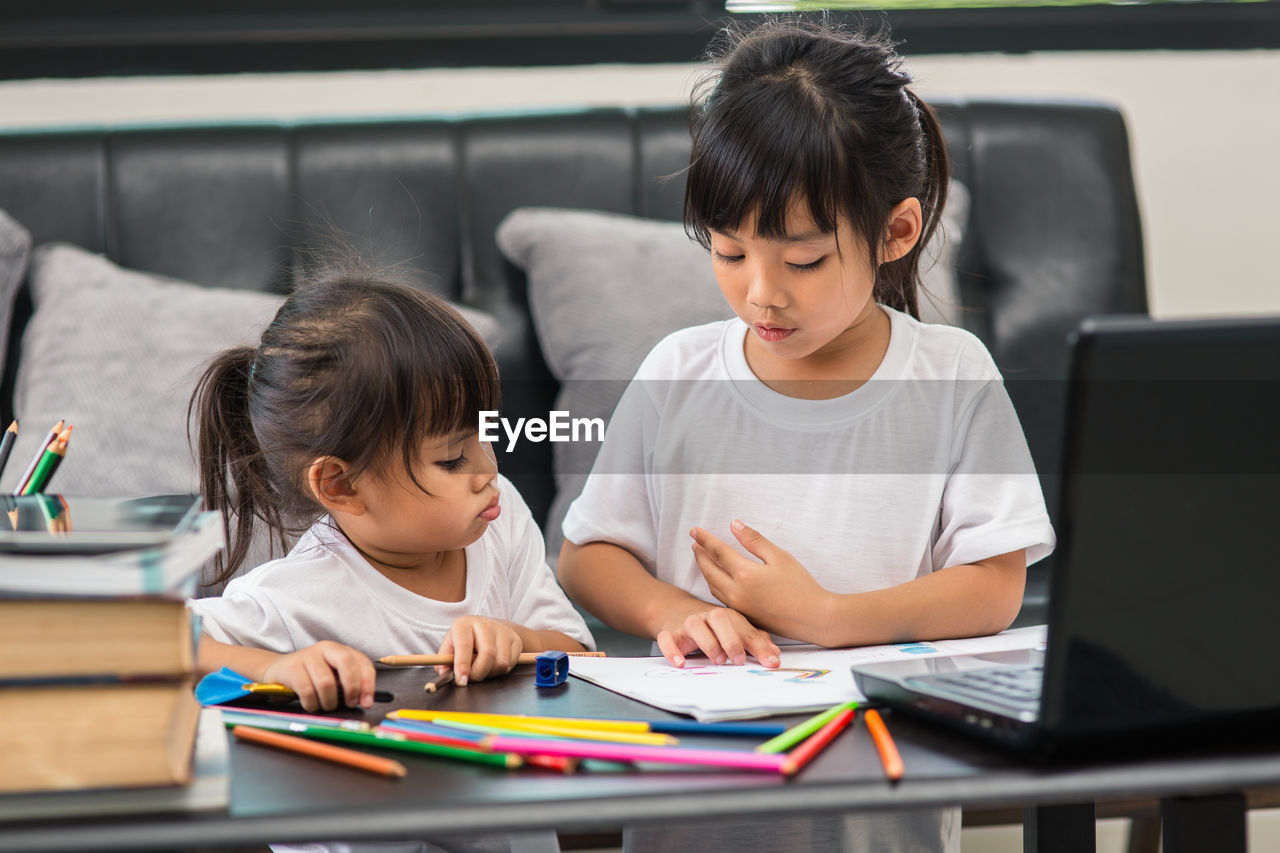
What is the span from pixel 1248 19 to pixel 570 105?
1189 millimetres

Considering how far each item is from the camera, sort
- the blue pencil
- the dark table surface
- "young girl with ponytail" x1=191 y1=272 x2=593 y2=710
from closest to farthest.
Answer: the dark table surface, the blue pencil, "young girl with ponytail" x1=191 y1=272 x2=593 y2=710

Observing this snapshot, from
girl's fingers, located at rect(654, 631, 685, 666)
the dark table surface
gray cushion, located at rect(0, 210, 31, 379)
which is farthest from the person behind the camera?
gray cushion, located at rect(0, 210, 31, 379)

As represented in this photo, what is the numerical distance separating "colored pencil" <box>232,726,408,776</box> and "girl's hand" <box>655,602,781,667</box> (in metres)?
0.27

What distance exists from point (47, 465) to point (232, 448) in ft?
0.94

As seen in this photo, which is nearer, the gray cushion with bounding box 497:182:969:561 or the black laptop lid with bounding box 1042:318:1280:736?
the black laptop lid with bounding box 1042:318:1280:736

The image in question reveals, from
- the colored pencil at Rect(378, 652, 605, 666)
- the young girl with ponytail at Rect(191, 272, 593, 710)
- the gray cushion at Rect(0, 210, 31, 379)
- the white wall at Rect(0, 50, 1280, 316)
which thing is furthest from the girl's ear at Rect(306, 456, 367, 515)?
the white wall at Rect(0, 50, 1280, 316)

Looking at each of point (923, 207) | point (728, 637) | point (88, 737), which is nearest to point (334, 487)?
point (728, 637)

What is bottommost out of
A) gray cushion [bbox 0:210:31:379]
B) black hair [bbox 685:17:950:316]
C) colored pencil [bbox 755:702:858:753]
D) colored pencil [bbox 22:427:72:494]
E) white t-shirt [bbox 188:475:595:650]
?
white t-shirt [bbox 188:475:595:650]

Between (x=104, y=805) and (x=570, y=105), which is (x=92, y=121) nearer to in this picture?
(x=570, y=105)

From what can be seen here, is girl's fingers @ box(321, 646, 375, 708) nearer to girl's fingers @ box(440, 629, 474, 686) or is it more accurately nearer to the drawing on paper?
girl's fingers @ box(440, 629, 474, 686)

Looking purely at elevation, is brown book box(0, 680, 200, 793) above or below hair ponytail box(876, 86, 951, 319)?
below

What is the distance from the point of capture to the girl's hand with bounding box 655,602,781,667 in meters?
0.74

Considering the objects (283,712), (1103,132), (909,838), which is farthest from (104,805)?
(1103,132)

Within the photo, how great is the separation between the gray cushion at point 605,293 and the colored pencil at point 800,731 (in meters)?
0.94
